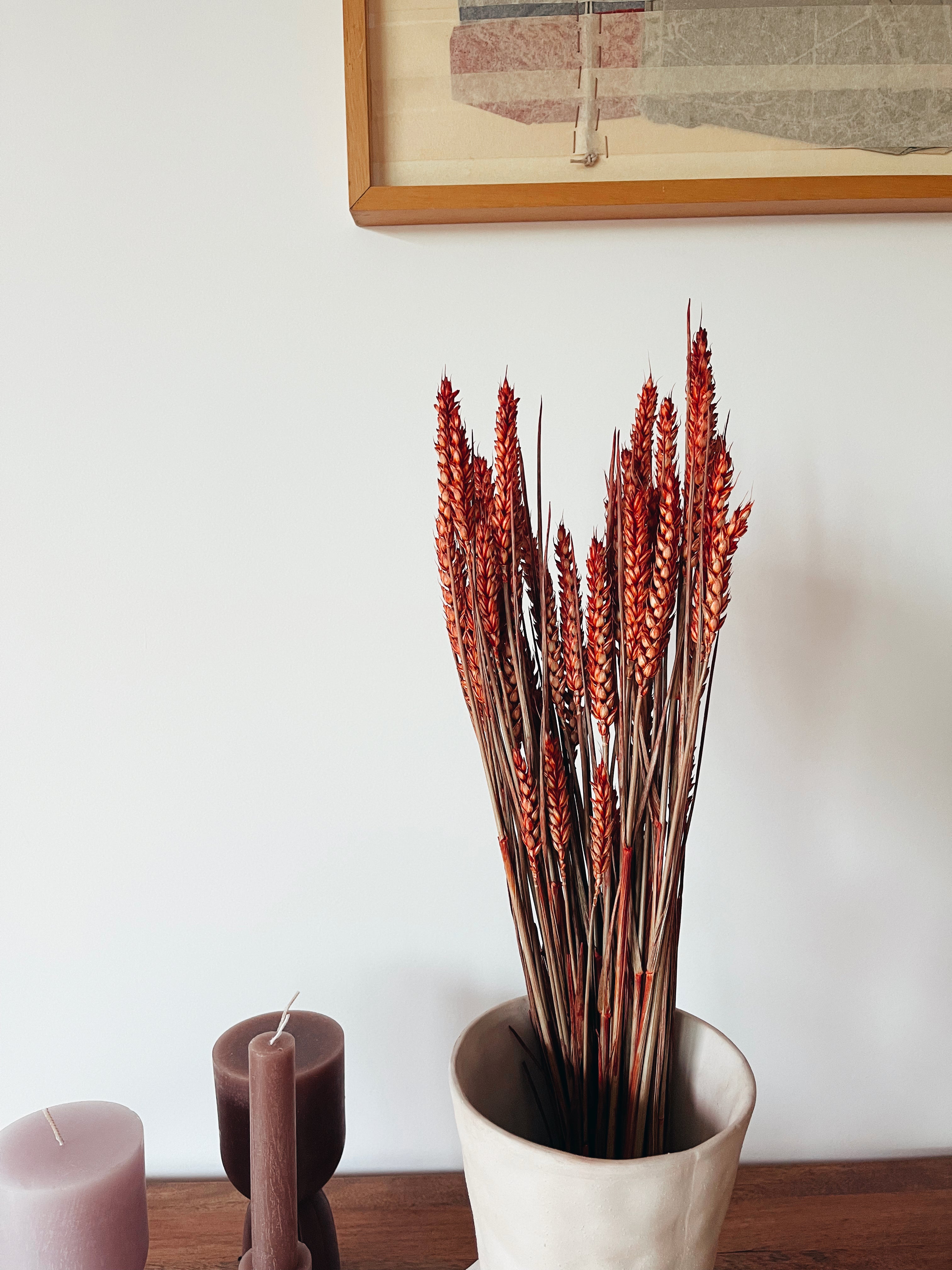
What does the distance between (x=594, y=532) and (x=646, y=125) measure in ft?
0.99

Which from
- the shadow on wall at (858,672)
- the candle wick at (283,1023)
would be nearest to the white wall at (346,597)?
the shadow on wall at (858,672)

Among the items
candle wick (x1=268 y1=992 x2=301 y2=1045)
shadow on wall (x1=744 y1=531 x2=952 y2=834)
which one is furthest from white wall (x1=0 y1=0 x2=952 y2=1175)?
candle wick (x1=268 y1=992 x2=301 y2=1045)

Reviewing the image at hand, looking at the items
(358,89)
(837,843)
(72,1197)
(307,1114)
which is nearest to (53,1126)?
(72,1197)

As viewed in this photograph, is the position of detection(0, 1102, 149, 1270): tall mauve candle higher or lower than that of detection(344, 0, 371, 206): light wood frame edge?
lower

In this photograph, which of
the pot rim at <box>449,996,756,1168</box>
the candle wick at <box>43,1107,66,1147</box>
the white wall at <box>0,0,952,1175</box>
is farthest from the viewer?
the white wall at <box>0,0,952,1175</box>

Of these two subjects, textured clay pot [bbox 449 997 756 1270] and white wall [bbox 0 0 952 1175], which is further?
white wall [bbox 0 0 952 1175]

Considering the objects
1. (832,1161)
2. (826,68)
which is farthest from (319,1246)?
(826,68)

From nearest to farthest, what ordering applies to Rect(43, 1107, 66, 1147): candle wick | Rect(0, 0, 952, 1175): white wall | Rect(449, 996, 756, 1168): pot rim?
1. Rect(449, 996, 756, 1168): pot rim
2. Rect(43, 1107, 66, 1147): candle wick
3. Rect(0, 0, 952, 1175): white wall

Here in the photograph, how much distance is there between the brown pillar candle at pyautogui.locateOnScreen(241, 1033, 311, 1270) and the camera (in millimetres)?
533

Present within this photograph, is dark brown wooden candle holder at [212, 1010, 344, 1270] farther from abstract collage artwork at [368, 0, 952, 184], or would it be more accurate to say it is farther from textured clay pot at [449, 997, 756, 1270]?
abstract collage artwork at [368, 0, 952, 184]

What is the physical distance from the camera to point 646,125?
69 cm

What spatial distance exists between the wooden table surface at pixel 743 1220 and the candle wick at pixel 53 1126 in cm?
15

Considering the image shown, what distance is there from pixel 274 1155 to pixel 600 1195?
198 millimetres

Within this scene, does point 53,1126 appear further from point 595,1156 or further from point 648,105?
point 648,105
